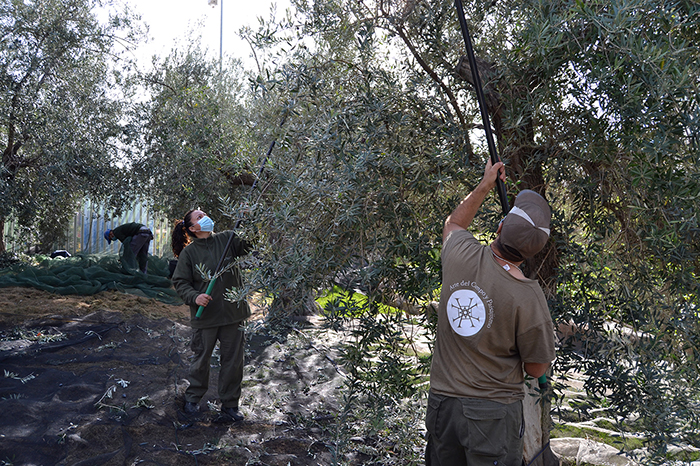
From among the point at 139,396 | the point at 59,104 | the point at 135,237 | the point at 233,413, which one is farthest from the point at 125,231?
the point at 233,413

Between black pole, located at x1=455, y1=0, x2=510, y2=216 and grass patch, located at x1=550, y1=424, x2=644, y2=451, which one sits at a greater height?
black pole, located at x1=455, y1=0, x2=510, y2=216

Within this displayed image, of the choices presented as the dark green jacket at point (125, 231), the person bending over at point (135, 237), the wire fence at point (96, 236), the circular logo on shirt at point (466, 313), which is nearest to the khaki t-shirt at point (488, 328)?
the circular logo on shirt at point (466, 313)

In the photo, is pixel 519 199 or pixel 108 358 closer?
pixel 519 199

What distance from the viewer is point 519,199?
259cm

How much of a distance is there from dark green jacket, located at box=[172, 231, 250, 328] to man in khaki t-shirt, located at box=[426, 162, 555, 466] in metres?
2.71

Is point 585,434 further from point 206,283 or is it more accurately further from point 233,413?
point 206,283

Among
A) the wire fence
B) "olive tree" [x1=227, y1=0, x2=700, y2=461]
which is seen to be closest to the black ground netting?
"olive tree" [x1=227, y1=0, x2=700, y2=461]

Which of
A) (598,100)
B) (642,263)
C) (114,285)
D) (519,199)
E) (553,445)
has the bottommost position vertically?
(553,445)

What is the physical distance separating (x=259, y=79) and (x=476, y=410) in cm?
226

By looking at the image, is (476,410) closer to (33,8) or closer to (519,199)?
(519,199)

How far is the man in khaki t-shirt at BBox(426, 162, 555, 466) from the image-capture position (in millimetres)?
2486

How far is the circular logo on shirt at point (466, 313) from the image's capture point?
251cm

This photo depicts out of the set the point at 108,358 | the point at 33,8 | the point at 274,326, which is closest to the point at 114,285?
the point at 108,358

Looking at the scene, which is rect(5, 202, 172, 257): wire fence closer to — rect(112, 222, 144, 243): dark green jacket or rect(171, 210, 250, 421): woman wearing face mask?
rect(112, 222, 144, 243): dark green jacket
